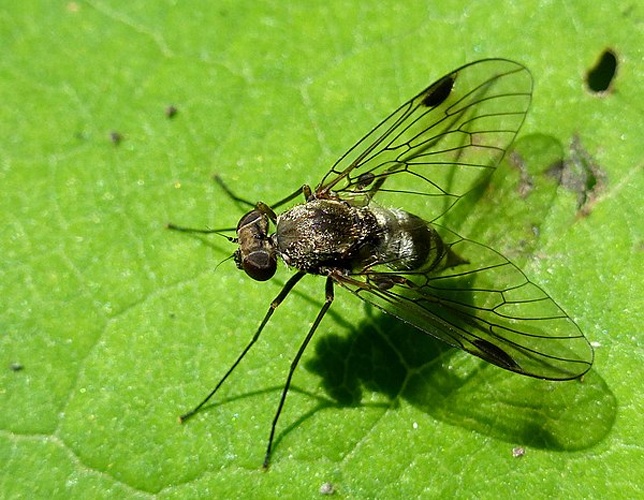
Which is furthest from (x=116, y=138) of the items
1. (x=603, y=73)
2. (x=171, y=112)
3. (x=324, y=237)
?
(x=603, y=73)

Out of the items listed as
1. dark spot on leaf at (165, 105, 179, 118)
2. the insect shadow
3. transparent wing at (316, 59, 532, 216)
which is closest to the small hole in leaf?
transparent wing at (316, 59, 532, 216)

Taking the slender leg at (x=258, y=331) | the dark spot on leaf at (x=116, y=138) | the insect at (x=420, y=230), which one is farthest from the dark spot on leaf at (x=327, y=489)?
the dark spot on leaf at (x=116, y=138)

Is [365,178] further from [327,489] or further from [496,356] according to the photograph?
[327,489]

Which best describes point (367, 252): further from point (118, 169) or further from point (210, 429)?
point (118, 169)

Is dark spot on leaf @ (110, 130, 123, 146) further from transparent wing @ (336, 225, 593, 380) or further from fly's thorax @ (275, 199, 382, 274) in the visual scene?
transparent wing @ (336, 225, 593, 380)

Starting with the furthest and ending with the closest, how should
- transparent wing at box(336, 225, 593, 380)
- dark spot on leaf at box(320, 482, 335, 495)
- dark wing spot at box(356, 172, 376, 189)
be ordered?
1. dark wing spot at box(356, 172, 376, 189)
2. dark spot on leaf at box(320, 482, 335, 495)
3. transparent wing at box(336, 225, 593, 380)

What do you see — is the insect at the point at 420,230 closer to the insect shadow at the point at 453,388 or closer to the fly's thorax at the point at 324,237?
the fly's thorax at the point at 324,237

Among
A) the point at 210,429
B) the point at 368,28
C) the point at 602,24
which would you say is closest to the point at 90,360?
the point at 210,429
